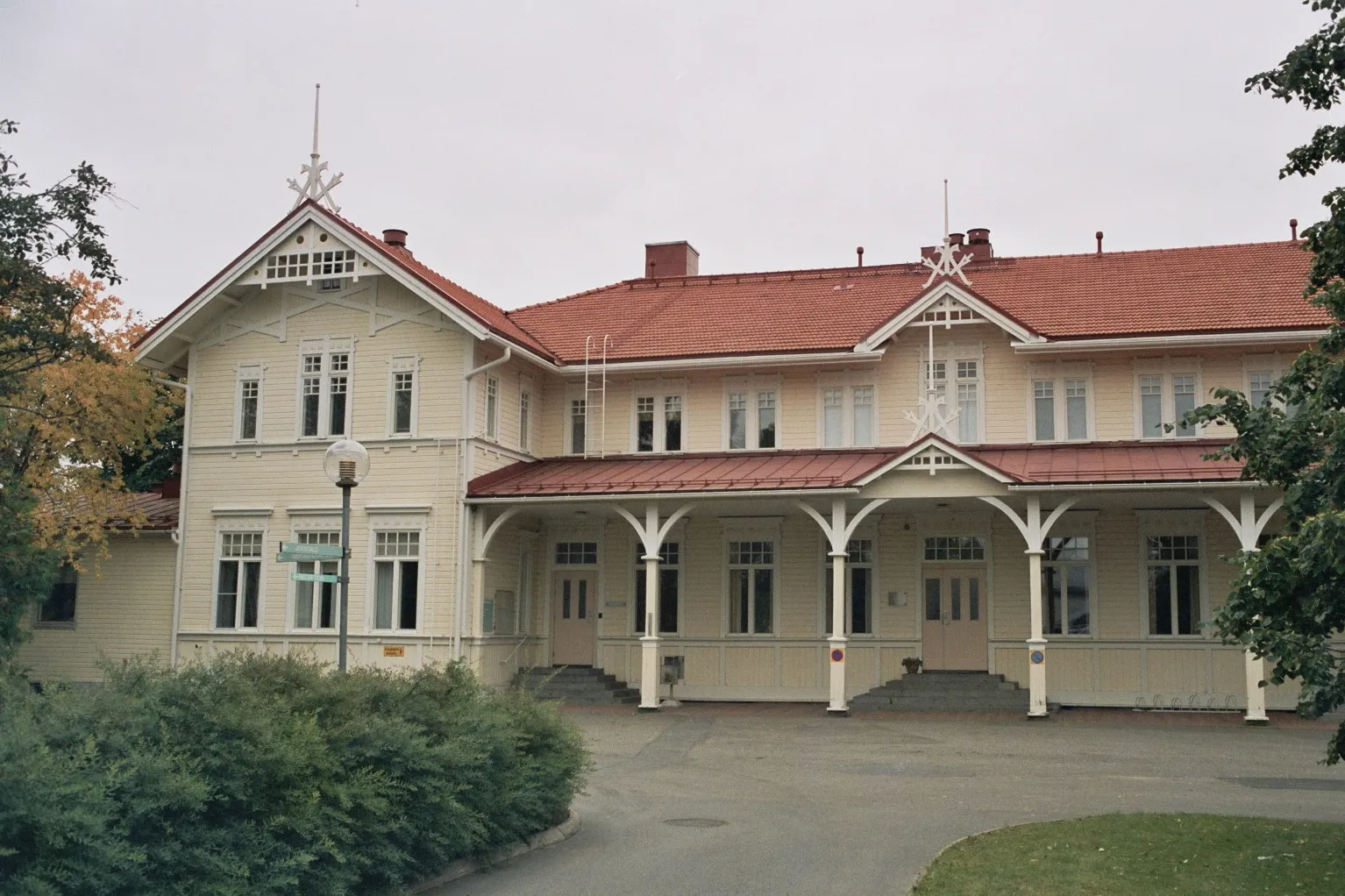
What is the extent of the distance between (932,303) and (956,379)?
1707 mm

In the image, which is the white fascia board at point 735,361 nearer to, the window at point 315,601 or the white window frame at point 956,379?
the white window frame at point 956,379

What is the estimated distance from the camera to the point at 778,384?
26578mm

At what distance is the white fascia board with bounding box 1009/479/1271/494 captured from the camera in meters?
21.2

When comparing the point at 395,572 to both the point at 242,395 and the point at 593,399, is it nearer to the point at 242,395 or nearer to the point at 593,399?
the point at 242,395

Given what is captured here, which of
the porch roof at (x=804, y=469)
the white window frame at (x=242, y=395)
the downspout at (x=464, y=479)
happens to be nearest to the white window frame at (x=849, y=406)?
the porch roof at (x=804, y=469)

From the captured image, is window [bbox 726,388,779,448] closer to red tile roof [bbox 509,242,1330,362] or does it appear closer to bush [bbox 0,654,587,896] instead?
red tile roof [bbox 509,242,1330,362]

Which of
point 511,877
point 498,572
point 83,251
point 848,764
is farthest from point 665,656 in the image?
point 511,877

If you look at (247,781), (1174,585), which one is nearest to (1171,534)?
(1174,585)

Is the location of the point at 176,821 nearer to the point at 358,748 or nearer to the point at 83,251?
the point at 358,748

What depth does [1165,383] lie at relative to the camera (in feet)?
81.0

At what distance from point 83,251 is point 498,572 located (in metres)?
9.81

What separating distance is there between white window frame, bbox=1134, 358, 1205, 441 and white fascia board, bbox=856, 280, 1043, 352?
2.09 meters

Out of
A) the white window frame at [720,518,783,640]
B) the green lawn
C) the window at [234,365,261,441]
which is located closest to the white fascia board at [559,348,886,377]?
the white window frame at [720,518,783,640]

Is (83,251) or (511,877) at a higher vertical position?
(83,251)
